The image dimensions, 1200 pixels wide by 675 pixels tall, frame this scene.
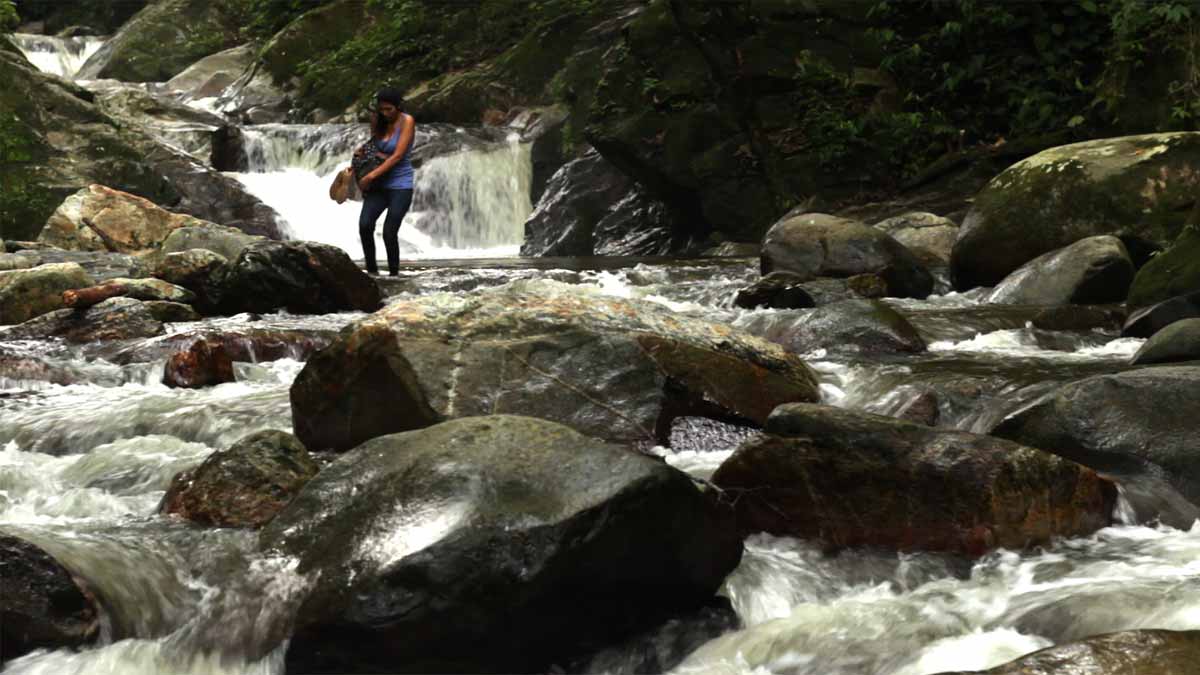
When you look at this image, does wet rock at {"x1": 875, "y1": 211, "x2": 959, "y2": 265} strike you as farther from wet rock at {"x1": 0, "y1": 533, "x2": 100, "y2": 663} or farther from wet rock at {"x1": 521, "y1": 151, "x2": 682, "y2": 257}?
wet rock at {"x1": 0, "y1": 533, "x2": 100, "y2": 663}

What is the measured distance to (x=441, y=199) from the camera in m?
18.4

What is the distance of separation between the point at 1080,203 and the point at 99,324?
24.6 ft

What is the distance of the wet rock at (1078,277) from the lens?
899 centimetres

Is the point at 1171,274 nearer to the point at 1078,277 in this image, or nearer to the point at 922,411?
the point at 1078,277

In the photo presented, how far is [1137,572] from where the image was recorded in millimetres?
4051

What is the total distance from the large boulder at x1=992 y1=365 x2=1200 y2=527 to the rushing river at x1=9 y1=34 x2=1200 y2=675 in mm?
234

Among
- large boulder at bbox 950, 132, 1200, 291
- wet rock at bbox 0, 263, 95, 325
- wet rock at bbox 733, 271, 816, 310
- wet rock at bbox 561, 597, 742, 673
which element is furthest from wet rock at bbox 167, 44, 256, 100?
wet rock at bbox 561, 597, 742, 673

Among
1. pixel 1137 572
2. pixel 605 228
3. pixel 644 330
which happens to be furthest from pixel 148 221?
pixel 1137 572

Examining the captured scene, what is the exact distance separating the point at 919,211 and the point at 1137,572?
9519mm

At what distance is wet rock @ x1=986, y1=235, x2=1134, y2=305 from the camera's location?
8992mm

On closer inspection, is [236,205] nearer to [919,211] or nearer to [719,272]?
[719,272]

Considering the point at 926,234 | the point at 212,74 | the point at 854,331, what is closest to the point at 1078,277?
the point at 854,331

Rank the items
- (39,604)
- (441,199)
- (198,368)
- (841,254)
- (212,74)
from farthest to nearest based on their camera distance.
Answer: (212,74), (441,199), (841,254), (198,368), (39,604)

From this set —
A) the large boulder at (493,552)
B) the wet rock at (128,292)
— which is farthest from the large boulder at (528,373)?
the wet rock at (128,292)
